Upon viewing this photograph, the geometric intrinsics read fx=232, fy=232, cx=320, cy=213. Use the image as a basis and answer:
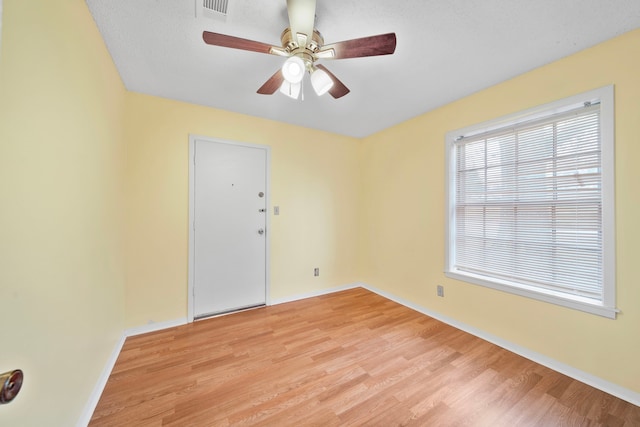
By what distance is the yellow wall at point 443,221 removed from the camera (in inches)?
60.2

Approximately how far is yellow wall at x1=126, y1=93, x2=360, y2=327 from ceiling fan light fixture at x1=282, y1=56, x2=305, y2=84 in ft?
5.32

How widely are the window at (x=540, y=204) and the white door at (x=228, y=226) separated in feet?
7.39

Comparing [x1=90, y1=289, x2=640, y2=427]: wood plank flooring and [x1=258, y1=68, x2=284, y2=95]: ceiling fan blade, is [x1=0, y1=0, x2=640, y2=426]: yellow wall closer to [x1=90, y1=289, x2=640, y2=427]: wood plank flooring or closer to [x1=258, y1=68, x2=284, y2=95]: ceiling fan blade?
[x1=90, y1=289, x2=640, y2=427]: wood plank flooring

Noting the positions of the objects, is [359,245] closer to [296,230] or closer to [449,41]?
[296,230]

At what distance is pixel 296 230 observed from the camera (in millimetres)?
3242

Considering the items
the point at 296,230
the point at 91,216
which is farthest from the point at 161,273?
the point at 296,230

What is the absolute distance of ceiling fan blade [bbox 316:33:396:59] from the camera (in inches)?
49.6

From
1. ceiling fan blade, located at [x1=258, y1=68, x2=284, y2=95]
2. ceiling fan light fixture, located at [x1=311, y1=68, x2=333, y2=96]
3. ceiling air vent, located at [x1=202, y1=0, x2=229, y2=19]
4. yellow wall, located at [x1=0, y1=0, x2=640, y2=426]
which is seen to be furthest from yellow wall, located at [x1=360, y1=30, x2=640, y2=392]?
ceiling air vent, located at [x1=202, y1=0, x2=229, y2=19]

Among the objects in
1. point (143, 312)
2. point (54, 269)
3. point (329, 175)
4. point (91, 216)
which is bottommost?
point (143, 312)

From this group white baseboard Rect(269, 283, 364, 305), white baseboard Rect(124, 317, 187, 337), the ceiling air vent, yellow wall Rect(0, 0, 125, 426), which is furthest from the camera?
white baseboard Rect(269, 283, 364, 305)

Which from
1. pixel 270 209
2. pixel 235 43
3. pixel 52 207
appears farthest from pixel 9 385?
pixel 270 209

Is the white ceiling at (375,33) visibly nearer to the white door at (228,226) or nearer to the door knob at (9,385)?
the white door at (228,226)

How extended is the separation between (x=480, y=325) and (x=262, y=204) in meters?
2.70

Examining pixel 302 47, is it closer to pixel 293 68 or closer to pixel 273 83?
pixel 293 68
